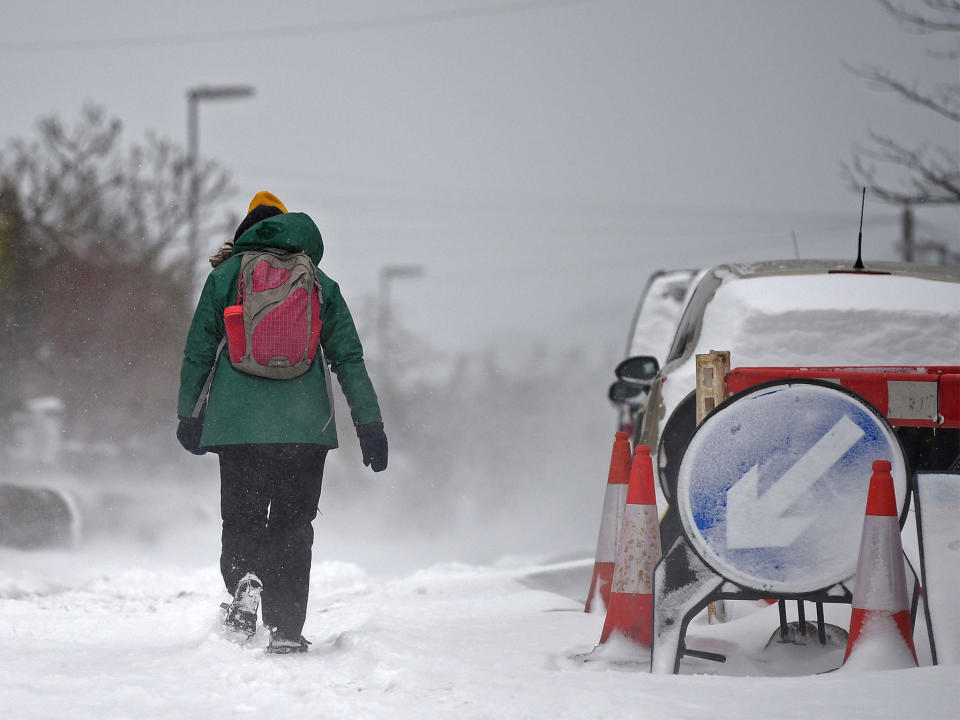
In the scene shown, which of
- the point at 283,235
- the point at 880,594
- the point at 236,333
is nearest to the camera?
the point at 880,594

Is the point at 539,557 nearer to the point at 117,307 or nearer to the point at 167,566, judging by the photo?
the point at 167,566

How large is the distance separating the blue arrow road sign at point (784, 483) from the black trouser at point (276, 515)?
53.2 inches

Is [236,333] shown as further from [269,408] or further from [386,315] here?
[386,315]

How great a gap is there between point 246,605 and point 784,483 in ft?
6.47

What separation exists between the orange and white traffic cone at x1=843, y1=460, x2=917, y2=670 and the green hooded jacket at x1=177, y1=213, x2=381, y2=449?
1.81 m

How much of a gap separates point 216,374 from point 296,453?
432 mm

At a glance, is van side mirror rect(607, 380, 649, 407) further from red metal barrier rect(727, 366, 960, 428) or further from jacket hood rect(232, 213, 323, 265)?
jacket hood rect(232, 213, 323, 265)

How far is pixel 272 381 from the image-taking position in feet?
14.5

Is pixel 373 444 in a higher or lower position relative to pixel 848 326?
lower

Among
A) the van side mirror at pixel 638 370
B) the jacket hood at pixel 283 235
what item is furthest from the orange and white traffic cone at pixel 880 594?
the van side mirror at pixel 638 370

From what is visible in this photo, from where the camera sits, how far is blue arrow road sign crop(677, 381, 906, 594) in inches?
163

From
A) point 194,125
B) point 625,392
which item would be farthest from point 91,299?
point 625,392

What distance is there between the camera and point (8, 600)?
6461 mm

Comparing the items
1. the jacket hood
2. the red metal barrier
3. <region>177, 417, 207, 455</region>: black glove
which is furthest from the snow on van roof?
<region>177, 417, 207, 455</region>: black glove
